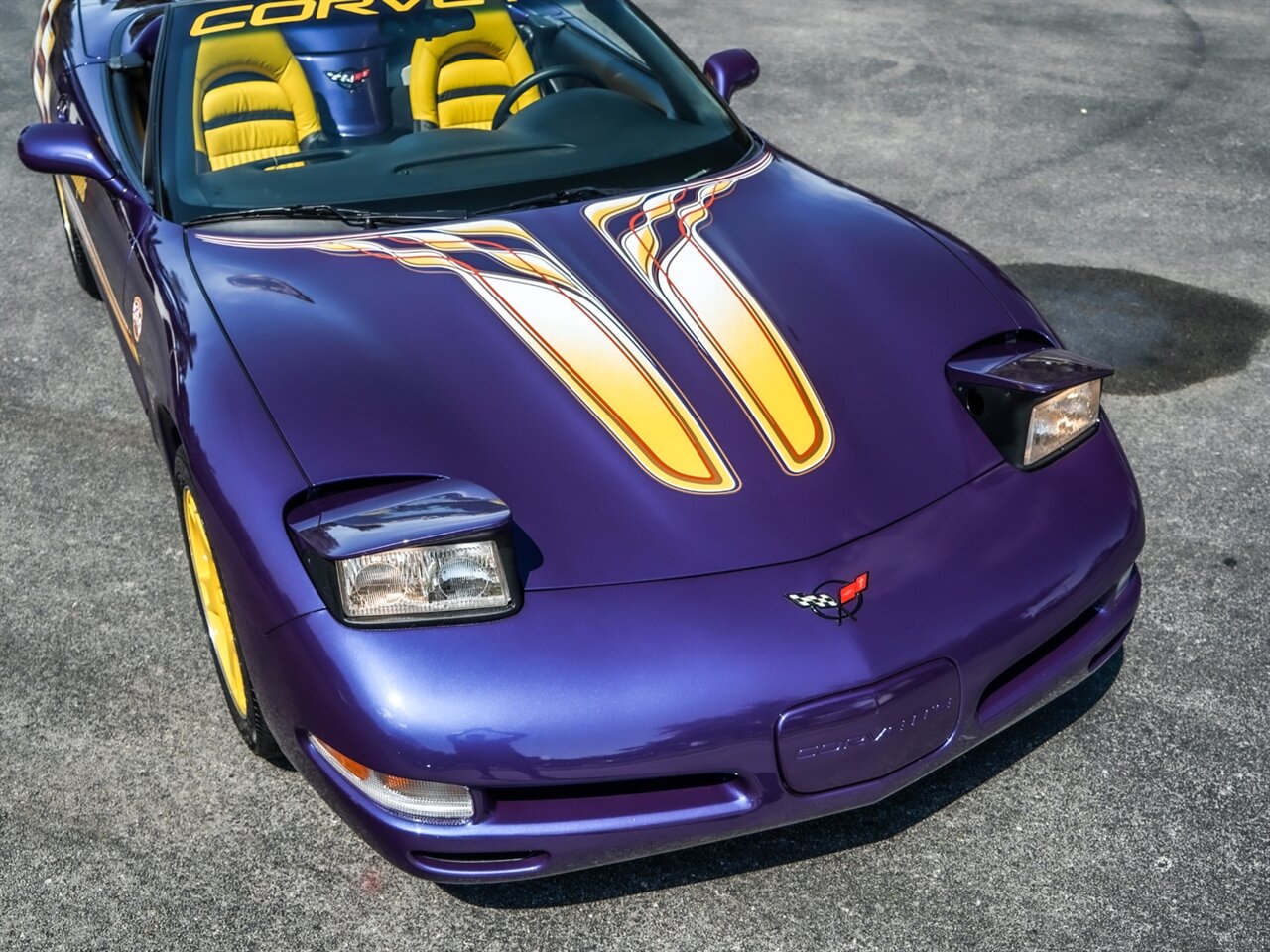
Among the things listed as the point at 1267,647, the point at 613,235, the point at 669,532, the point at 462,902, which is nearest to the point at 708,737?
the point at 669,532

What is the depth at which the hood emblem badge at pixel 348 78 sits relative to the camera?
3566mm

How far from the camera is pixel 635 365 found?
8.70 feet

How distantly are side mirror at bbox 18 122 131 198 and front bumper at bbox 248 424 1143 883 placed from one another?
1.53 m

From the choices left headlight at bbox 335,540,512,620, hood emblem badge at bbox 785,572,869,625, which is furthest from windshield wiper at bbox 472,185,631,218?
hood emblem badge at bbox 785,572,869,625

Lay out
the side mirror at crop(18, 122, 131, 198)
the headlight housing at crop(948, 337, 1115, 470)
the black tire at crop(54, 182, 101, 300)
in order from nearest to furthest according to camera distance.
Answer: the headlight housing at crop(948, 337, 1115, 470) → the side mirror at crop(18, 122, 131, 198) → the black tire at crop(54, 182, 101, 300)

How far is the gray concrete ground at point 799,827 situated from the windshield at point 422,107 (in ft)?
3.28

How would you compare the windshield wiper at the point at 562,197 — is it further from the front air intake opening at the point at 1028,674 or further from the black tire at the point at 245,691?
the front air intake opening at the point at 1028,674

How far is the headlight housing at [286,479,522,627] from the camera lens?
221 cm

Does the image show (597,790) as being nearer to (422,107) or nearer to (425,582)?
(425,582)

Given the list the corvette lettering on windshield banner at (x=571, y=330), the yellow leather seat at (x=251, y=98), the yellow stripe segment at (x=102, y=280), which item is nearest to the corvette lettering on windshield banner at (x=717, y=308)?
the corvette lettering on windshield banner at (x=571, y=330)

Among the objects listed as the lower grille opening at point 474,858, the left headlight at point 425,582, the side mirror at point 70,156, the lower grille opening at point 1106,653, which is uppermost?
the side mirror at point 70,156

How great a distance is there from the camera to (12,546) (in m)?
3.54

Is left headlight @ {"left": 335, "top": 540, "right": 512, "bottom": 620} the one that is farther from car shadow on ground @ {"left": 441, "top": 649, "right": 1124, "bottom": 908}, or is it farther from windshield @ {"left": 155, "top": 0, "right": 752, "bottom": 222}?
windshield @ {"left": 155, "top": 0, "right": 752, "bottom": 222}

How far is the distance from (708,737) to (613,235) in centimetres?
128
